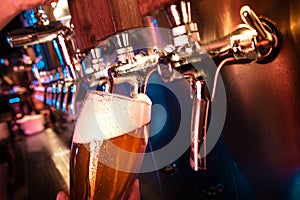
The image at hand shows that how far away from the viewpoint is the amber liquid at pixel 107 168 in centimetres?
66

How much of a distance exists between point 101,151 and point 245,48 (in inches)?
16.1

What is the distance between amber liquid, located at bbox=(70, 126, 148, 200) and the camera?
66cm

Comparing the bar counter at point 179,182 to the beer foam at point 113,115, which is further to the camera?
the bar counter at point 179,182

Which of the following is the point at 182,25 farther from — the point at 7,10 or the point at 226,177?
the point at 226,177

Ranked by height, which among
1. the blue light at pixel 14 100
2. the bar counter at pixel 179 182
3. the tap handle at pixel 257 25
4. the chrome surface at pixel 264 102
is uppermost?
the tap handle at pixel 257 25

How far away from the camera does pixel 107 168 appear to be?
2.17 feet

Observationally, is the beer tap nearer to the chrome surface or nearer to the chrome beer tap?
the chrome beer tap

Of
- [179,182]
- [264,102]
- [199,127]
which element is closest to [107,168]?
[199,127]

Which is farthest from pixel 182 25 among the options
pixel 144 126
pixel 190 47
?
pixel 144 126

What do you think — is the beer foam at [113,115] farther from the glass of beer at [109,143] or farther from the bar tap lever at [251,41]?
the bar tap lever at [251,41]

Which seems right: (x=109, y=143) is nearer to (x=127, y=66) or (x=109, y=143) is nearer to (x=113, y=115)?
(x=113, y=115)

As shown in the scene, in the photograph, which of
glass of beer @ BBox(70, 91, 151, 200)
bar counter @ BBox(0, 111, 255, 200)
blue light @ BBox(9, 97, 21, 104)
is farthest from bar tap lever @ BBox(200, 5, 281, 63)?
blue light @ BBox(9, 97, 21, 104)

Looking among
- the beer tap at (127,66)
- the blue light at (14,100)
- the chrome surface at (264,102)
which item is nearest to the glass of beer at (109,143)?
the beer tap at (127,66)

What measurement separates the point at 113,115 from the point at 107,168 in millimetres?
107
